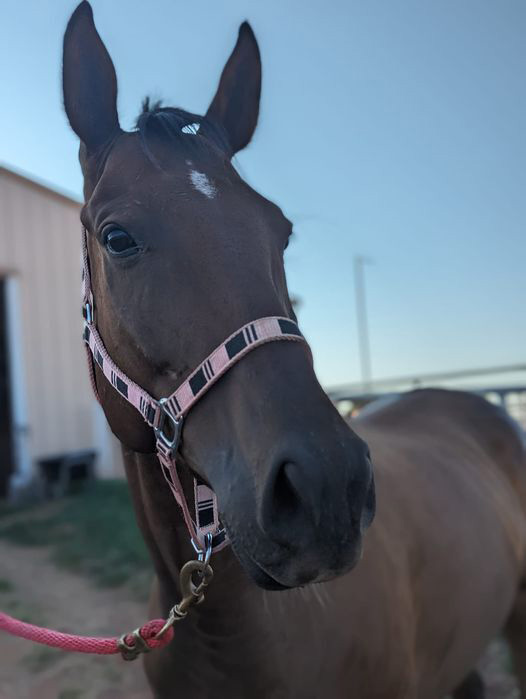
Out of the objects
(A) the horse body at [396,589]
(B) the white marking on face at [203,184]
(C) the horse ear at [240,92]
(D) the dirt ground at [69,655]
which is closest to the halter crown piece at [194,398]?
(A) the horse body at [396,589]

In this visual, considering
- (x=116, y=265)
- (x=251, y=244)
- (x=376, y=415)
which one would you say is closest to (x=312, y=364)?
(x=251, y=244)

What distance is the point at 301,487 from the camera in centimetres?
98

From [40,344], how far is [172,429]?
7.71m

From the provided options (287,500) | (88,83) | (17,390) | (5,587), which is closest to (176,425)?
(287,500)

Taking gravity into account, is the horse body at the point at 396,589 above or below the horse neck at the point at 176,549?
below

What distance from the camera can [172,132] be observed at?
150 centimetres

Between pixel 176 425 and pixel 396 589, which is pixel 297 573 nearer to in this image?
pixel 176 425

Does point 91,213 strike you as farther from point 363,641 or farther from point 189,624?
point 363,641

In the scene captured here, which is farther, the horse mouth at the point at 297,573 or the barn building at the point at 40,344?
the barn building at the point at 40,344

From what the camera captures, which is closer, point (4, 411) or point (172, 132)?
point (172, 132)

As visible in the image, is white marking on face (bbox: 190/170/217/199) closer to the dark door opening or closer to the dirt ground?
the dirt ground

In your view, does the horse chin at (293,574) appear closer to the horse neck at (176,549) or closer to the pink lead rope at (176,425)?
the pink lead rope at (176,425)

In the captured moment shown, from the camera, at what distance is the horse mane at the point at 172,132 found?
1.48 meters

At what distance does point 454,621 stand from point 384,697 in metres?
0.59
